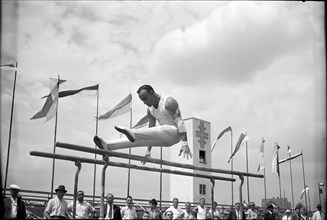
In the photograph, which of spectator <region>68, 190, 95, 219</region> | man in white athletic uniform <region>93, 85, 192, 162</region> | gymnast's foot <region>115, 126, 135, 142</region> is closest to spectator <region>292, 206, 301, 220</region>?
man in white athletic uniform <region>93, 85, 192, 162</region>

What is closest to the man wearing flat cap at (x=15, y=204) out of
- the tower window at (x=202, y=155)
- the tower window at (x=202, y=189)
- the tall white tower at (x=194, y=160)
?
the tall white tower at (x=194, y=160)

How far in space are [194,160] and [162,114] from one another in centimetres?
3885

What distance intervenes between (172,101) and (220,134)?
20381mm

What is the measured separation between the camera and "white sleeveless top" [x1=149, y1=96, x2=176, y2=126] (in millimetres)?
8508

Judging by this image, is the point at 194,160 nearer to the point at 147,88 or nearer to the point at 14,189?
the point at 14,189

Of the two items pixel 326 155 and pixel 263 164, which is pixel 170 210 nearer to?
pixel 326 155

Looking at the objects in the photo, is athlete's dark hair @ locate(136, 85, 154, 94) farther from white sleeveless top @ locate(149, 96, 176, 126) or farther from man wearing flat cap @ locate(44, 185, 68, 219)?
man wearing flat cap @ locate(44, 185, 68, 219)

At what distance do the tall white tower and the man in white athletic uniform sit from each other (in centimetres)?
3574

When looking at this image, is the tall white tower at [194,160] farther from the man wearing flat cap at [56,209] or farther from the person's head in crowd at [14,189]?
the man wearing flat cap at [56,209]

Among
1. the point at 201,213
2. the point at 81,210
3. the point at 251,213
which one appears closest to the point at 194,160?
the point at 251,213

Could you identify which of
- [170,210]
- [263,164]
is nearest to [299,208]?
[170,210]

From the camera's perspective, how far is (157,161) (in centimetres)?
774

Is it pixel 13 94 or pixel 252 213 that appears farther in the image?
pixel 13 94

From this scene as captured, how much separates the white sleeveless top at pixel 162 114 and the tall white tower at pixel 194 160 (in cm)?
3569
